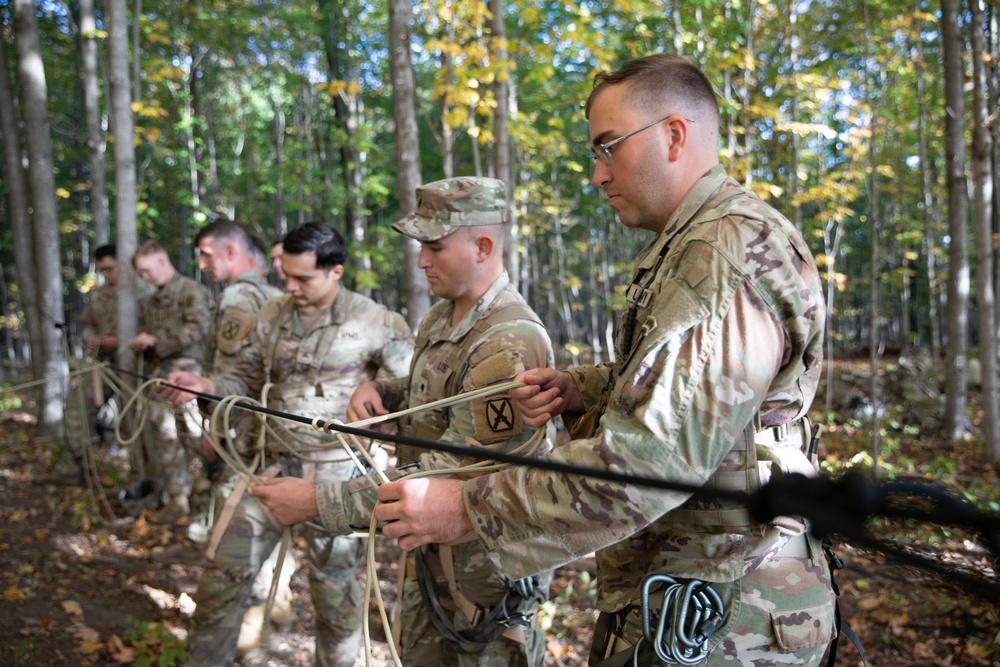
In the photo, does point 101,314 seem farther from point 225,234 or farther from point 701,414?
point 701,414

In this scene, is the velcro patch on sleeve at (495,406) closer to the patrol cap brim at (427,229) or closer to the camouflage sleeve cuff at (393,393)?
the patrol cap brim at (427,229)

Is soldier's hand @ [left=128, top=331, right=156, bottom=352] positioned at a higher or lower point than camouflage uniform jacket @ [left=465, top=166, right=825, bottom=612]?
lower

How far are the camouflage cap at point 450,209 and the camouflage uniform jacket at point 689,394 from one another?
100cm

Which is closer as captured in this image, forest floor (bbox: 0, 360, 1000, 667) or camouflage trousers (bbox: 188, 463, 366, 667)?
camouflage trousers (bbox: 188, 463, 366, 667)

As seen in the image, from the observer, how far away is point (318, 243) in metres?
3.49

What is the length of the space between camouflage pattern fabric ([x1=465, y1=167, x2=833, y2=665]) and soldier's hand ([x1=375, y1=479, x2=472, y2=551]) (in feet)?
0.17

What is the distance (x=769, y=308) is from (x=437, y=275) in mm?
1386

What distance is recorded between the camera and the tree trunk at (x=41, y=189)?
745cm

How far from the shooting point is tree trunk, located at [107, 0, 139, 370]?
5309 millimetres

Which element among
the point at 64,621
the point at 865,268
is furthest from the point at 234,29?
the point at 865,268

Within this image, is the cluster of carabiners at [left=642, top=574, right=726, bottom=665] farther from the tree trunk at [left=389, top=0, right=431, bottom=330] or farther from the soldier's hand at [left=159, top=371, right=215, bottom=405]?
the tree trunk at [left=389, top=0, right=431, bottom=330]

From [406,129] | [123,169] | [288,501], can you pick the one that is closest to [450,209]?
[288,501]

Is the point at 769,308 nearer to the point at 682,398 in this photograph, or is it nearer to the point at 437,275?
the point at 682,398

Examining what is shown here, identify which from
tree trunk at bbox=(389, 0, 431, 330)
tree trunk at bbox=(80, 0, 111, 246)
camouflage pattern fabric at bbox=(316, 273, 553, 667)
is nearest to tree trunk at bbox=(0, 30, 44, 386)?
tree trunk at bbox=(80, 0, 111, 246)
